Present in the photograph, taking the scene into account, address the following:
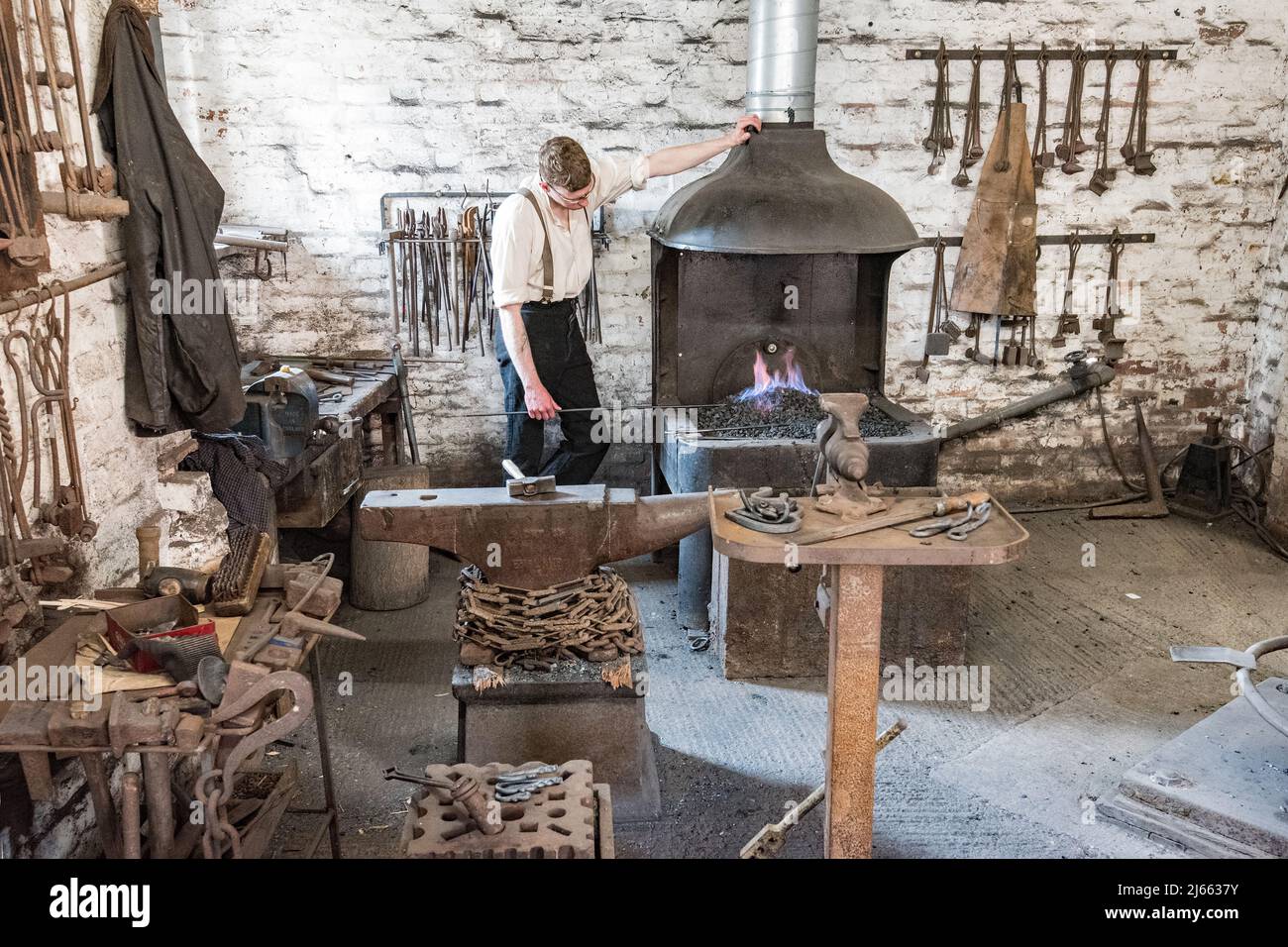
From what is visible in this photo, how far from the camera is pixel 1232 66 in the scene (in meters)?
5.62

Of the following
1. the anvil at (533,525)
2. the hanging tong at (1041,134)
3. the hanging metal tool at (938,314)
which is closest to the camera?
the anvil at (533,525)

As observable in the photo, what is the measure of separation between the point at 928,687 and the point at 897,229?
5.84 feet

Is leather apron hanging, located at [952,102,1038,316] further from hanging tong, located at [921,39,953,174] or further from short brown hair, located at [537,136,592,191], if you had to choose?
short brown hair, located at [537,136,592,191]

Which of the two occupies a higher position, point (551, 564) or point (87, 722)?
point (87, 722)

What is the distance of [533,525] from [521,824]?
3.47ft

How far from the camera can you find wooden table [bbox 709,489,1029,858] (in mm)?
2695

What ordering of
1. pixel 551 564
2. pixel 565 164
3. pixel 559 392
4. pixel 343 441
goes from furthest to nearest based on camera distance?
pixel 559 392, pixel 343 441, pixel 565 164, pixel 551 564

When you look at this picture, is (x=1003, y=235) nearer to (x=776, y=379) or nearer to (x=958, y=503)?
(x=776, y=379)

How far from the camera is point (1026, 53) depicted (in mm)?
5496

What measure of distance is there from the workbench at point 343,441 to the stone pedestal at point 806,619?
5.19 ft

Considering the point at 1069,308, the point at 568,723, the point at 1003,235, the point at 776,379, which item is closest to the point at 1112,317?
the point at 1069,308

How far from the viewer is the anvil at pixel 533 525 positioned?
331 cm

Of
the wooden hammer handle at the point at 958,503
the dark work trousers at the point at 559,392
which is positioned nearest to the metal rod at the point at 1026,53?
the dark work trousers at the point at 559,392

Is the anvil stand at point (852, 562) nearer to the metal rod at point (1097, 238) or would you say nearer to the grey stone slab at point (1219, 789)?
the grey stone slab at point (1219, 789)
